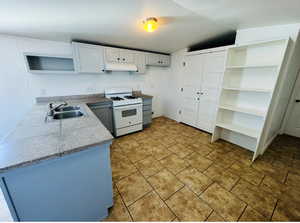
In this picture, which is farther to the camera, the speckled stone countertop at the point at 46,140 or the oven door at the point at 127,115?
the oven door at the point at 127,115

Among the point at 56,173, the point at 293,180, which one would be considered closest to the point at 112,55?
the point at 56,173

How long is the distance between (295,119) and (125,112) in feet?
13.9

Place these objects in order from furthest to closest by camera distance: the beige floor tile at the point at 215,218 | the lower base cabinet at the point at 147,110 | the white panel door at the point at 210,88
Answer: the lower base cabinet at the point at 147,110 < the white panel door at the point at 210,88 < the beige floor tile at the point at 215,218

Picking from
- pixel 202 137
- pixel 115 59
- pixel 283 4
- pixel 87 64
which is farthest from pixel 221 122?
pixel 87 64

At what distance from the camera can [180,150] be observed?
2527 millimetres

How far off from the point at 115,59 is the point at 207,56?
2178mm

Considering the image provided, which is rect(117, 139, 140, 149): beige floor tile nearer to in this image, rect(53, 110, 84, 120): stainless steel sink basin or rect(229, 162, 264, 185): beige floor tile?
rect(53, 110, 84, 120): stainless steel sink basin

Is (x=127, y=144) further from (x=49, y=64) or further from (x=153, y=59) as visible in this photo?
(x=153, y=59)

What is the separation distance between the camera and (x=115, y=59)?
288cm

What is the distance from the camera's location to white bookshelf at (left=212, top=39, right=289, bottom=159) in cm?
203

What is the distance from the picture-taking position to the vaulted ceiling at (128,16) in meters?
1.48

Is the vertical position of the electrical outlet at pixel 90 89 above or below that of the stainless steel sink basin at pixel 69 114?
above

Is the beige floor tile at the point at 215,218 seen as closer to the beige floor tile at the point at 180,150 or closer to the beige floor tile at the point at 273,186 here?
the beige floor tile at the point at 273,186

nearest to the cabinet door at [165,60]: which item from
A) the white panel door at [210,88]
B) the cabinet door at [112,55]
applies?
the white panel door at [210,88]
